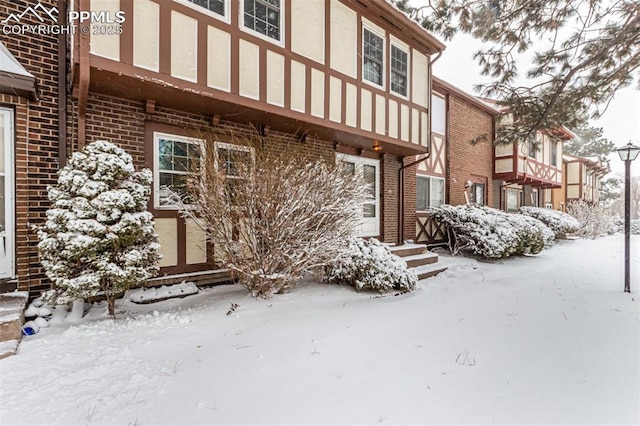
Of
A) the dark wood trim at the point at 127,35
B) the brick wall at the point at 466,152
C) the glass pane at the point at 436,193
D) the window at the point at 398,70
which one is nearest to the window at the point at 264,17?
the dark wood trim at the point at 127,35

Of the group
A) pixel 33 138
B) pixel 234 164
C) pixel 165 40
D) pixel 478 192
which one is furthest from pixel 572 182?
pixel 33 138

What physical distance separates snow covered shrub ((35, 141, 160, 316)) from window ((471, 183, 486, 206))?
41.7 feet

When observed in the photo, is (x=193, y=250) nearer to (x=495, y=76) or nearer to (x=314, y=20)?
(x=314, y=20)

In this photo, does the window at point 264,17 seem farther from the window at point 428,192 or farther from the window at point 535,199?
the window at point 535,199

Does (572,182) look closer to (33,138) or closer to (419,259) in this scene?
(419,259)

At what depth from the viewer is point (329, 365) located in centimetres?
280

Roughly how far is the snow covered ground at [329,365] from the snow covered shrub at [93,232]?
0.53 meters

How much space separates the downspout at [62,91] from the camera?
4281mm

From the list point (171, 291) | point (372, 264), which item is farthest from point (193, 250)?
point (372, 264)

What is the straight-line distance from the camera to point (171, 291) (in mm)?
4734

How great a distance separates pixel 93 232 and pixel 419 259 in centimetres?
654

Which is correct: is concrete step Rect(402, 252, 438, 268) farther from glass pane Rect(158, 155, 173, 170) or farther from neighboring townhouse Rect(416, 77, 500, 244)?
glass pane Rect(158, 155, 173, 170)

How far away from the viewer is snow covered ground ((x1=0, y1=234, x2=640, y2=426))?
7.16ft

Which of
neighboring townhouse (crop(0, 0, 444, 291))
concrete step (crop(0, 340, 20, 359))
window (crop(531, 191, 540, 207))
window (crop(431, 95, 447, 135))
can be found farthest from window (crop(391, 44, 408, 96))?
window (crop(531, 191, 540, 207))
